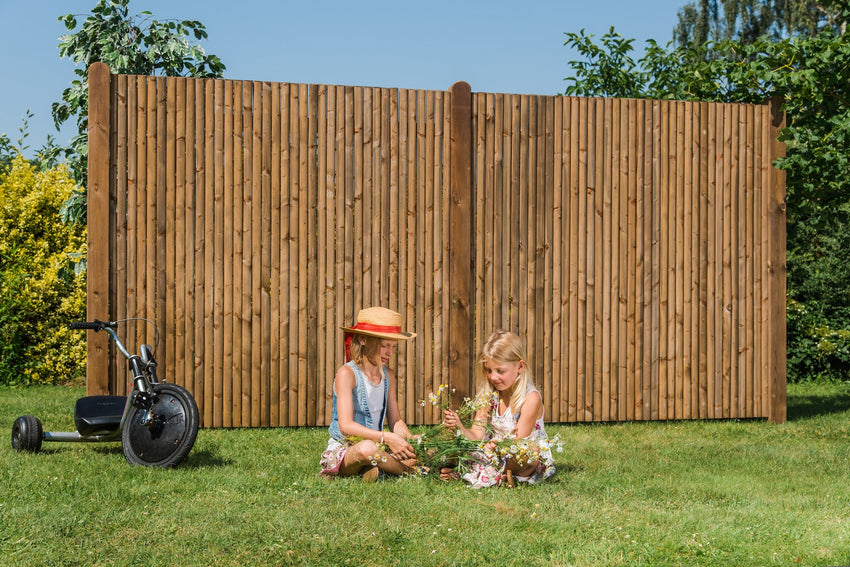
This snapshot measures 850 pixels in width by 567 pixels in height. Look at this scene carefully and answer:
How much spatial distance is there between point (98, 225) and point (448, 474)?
357 cm

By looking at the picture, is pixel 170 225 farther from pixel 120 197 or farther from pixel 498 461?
pixel 498 461

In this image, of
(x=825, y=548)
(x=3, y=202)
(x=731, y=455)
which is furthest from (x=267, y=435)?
(x=3, y=202)

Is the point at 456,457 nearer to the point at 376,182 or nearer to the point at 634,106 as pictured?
the point at 376,182

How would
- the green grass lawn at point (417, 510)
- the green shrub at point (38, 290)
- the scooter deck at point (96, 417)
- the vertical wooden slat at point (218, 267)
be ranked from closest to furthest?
the green grass lawn at point (417, 510), the scooter deck at point (96, 417), the vertical wooden slat at point (218, 267), the green shrub at point (38, 290)

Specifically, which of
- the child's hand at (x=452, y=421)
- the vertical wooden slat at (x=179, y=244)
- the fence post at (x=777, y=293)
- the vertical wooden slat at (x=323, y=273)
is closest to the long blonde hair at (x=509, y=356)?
the child's hand at (x=452, y=421)

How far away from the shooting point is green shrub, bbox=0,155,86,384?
10094 millimetres

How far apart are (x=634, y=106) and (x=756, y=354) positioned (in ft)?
8.34

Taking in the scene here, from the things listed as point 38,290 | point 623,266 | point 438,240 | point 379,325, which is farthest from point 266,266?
point 38,290

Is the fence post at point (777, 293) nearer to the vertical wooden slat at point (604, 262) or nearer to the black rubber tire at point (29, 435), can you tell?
the vertical wooden slat at point (604, 262)

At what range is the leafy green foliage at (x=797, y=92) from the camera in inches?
305

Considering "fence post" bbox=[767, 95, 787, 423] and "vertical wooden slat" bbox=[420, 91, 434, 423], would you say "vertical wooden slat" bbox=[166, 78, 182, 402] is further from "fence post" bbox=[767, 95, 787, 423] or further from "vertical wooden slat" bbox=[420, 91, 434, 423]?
"fence post" bbox=[767, 95, 787, 423]

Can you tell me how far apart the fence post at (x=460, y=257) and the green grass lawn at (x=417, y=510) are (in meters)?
1.20

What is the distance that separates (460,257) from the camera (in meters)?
7.23

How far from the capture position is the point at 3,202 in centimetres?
1061
